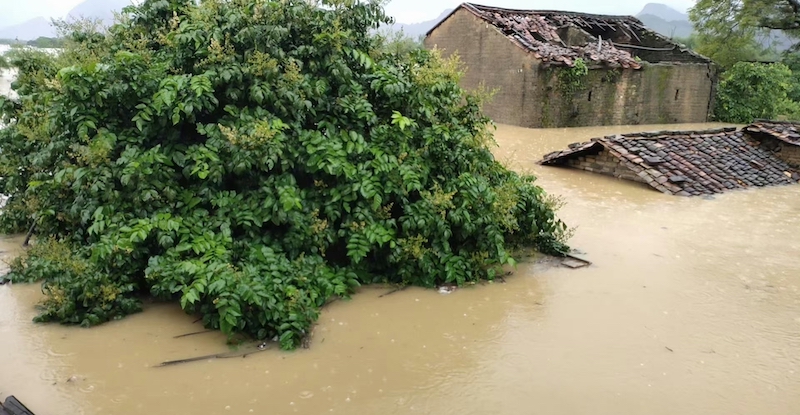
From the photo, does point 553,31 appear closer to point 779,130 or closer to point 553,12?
point 553,12

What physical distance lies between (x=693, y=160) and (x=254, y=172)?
9027 millimetres

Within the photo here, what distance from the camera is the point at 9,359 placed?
4.09 metres

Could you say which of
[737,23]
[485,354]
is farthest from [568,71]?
[485,354]

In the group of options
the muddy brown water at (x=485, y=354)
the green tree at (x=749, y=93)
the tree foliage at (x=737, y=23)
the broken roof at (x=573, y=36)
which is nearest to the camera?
the muddy brown water at (x=485, y=354)

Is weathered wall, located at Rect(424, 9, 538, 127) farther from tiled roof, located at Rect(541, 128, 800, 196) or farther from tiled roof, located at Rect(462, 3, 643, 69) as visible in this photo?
tiled roof, located at Rect(541, 128, 800, 196)

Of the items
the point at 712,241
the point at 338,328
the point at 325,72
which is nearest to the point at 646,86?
the point at 712,241

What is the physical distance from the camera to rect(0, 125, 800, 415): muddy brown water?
12.3 ft

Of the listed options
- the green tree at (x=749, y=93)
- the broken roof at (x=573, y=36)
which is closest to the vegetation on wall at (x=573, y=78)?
the broken roof at (x=573, y=36)

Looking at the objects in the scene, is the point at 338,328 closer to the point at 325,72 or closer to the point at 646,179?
the point at 325,72

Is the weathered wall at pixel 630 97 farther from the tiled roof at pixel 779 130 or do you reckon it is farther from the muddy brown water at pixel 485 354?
the muddy brown water at pixel 485 354

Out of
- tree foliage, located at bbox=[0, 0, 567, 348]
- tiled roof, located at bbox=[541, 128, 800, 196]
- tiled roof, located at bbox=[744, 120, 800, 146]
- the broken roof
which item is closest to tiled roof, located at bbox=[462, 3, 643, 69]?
the broken roof

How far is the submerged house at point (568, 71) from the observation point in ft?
59.7

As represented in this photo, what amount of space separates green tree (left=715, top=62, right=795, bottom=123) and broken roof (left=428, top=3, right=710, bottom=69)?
6.00 ft

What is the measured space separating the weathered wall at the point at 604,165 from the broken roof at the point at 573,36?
6.85 meters
